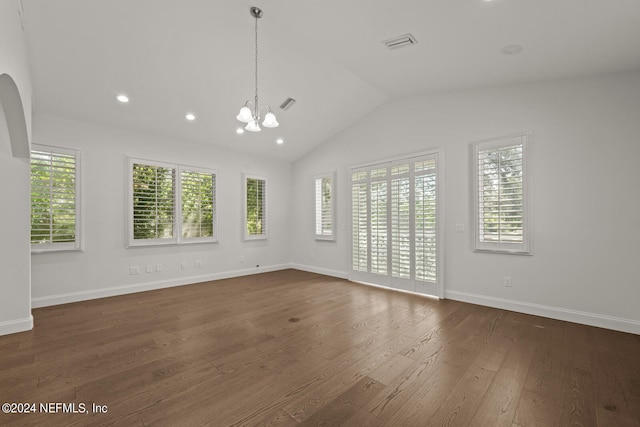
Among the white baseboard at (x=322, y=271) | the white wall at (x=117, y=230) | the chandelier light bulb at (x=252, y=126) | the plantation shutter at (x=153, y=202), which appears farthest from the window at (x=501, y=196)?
the plantation shutter at (x=153, y=202)

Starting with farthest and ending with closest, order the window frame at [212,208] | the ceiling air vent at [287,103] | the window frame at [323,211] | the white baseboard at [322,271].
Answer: the window frame at [323,211]
the white baseboard at [322,271]
the window frame at [212,208]
the ceiling air vent at [287,103]

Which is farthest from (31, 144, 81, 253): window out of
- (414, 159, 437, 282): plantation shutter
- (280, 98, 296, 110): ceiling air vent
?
(414, 159, 437, 282): plantation shutter

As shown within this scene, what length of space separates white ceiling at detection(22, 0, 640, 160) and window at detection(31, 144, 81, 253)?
2.16ft

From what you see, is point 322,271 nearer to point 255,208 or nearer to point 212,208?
point 255,208

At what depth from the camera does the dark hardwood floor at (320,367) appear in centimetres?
188

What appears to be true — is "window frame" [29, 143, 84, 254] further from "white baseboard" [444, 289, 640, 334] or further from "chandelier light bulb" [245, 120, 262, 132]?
"white baseboard" [444, 289, 640, 334]

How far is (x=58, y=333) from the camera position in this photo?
3203 mm

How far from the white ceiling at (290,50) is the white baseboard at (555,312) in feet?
9.27

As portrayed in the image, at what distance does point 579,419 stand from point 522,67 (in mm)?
3519

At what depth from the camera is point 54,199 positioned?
13.8 ft

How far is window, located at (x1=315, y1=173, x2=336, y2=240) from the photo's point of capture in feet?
20.7

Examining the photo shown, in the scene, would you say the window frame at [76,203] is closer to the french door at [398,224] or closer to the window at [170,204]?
the window at [170,204]

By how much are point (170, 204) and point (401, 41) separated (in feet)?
15.2

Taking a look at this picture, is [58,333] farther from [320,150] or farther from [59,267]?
[320,150]
